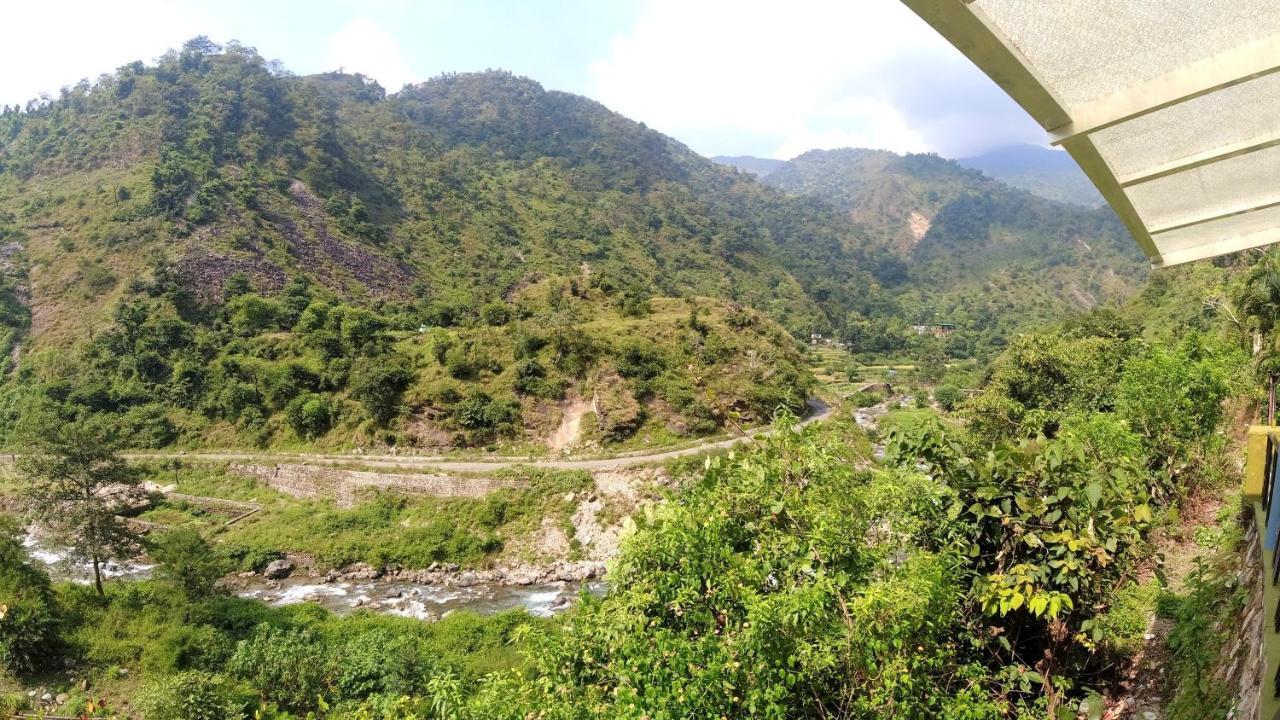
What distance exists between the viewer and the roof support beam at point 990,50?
1637 mm

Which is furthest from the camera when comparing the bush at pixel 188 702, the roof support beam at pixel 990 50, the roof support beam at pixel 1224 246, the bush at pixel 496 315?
the bush at pixel 496 315

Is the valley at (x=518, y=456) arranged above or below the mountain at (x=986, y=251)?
below

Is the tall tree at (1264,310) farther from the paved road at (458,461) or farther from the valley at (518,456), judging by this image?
the paved road at (458,461)

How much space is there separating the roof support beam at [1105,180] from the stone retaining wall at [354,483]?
24.0m

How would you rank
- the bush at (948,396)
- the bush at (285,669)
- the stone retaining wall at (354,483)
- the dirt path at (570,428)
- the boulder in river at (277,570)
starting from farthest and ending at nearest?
the bush at (948,396) → the dirt path at (570,428) → the stone retaining wall at (354,483) → the boulder in river at (277,570) → the bush at (285,669)

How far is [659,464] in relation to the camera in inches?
1001

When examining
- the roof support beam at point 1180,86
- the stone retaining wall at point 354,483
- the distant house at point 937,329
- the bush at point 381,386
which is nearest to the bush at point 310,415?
the bush at point 381,386

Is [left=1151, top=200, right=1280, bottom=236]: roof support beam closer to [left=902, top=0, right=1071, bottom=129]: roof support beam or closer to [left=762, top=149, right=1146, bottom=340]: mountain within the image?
[left=902, top=0, right=1071, bottom=129]: roof support beam

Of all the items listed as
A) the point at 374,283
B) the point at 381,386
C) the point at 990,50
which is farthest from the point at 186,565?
the point at 374,283

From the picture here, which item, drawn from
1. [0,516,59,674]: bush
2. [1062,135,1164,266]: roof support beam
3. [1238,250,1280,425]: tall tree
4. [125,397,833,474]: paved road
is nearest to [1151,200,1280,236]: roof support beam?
[1062,135,1164,266]: roof support beam

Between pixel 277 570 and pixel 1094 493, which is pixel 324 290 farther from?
pixel 1094 493

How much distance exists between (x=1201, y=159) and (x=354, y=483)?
2864 cm

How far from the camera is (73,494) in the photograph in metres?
15.1

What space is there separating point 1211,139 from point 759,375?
29.4 meters
